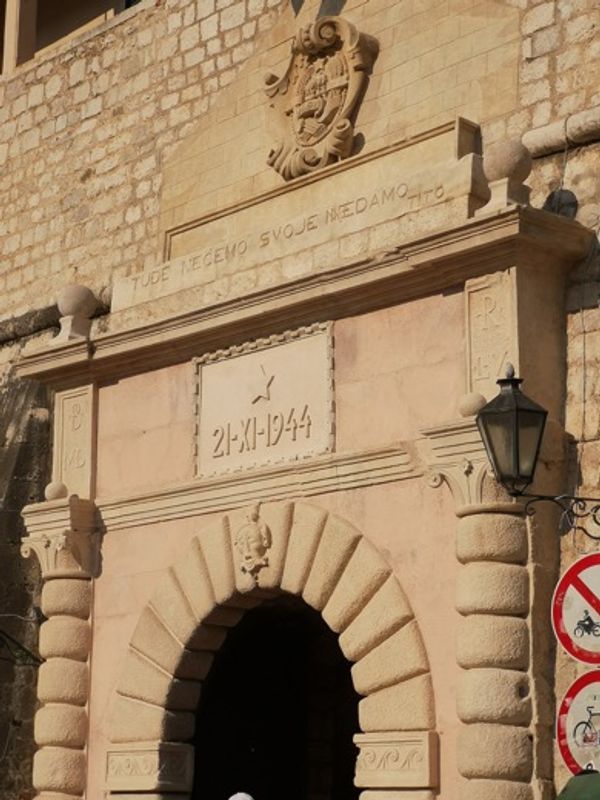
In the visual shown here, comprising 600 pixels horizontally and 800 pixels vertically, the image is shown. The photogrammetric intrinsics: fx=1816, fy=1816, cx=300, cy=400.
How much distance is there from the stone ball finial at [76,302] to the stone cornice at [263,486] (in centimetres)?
128

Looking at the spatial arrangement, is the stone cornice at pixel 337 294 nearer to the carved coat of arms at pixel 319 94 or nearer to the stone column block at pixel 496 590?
the carved coat of arms at pixel 319 94

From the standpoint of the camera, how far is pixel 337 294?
989 centimetres

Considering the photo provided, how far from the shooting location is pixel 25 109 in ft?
46.2

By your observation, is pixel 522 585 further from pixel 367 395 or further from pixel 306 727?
pixel 306 727

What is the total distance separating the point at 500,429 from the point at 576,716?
126 cm

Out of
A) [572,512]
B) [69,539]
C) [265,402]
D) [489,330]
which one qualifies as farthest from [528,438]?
[69,539]

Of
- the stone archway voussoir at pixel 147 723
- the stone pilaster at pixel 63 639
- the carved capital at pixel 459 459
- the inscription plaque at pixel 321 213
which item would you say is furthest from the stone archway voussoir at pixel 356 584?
the stone pilaster at pixel 63 639

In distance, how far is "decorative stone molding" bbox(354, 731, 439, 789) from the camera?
897 cm

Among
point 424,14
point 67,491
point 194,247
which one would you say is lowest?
point 67,491

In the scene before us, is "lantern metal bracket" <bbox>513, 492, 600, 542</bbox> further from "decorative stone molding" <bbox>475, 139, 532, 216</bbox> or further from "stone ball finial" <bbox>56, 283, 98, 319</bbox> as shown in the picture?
"stone ball finial" <bbox>56, 283, 98, 319</bbox>

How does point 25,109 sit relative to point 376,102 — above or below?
above

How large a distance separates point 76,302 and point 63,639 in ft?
7.11

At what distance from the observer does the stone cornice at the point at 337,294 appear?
9.08m

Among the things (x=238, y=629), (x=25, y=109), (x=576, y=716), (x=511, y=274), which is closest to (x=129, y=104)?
(x=25, y=109)
